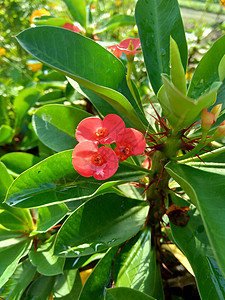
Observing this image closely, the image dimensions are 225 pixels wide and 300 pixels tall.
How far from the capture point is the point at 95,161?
0.68 meters

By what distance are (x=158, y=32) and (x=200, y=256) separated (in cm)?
64

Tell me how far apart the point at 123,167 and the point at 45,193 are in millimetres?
229

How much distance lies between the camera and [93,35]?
59.7 inches

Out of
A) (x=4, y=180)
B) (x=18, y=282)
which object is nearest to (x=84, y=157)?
(x=4, y=180)

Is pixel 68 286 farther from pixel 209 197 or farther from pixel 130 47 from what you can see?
pixel 130 47

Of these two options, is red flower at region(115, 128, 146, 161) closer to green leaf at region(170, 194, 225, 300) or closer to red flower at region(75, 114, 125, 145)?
red flower at region(75, 114, 125, 145)

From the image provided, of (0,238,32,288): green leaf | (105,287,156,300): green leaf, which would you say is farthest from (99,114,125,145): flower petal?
(0,238,32,288): green leaf

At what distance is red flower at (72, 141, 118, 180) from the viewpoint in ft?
2.21

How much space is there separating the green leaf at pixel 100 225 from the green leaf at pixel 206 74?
0.37m

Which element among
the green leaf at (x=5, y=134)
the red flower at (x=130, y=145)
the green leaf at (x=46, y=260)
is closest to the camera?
the red flower at (x=130, y=145)

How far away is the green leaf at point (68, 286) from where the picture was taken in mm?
891

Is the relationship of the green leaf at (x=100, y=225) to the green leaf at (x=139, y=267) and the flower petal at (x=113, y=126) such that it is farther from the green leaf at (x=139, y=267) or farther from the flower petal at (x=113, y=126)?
the flower petal at (x=113, y=126)

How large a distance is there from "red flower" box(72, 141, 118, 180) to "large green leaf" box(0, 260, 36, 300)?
0.47 m

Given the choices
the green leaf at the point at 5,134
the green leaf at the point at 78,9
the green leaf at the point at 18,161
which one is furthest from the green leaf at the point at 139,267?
the green leaf at the point at 78,9
